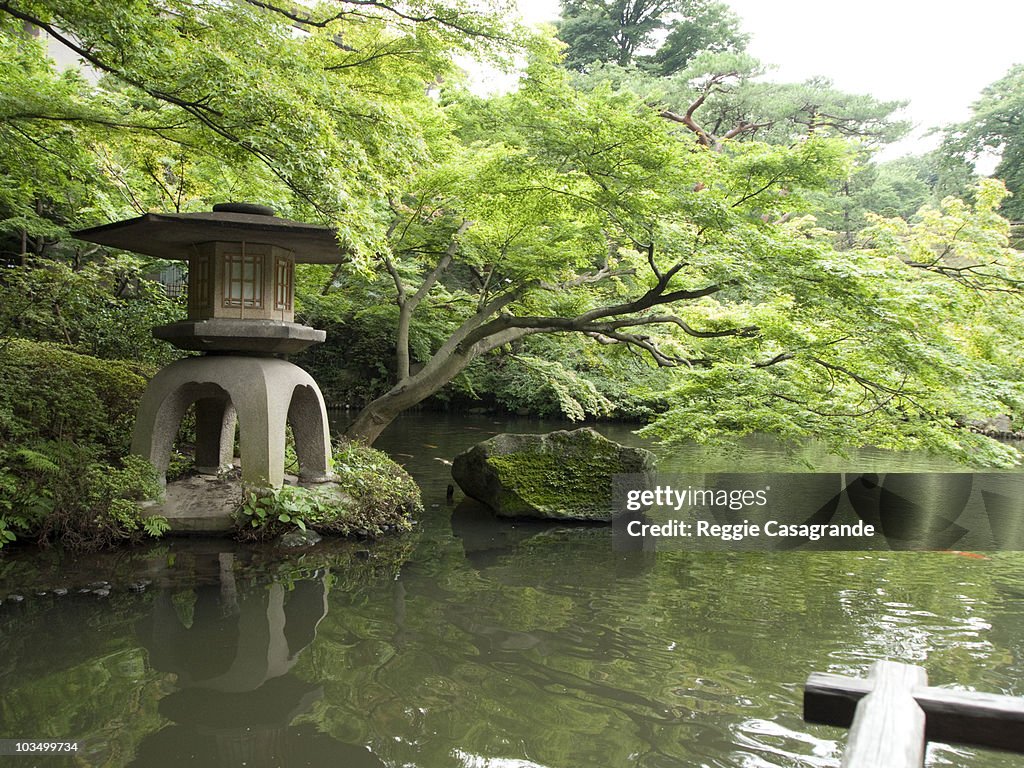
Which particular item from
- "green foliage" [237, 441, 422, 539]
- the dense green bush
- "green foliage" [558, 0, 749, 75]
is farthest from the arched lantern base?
"green foliage" [558, 0, 749, 75]

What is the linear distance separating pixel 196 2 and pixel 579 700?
21.4 ft

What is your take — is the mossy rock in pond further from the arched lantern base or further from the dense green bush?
the dense green bush

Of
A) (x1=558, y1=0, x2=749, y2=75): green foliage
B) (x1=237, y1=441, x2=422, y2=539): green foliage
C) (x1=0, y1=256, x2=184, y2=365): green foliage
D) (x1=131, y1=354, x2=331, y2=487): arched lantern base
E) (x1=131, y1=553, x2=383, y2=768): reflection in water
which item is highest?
(x1=558, y1=0, x2=749, y2=75): green foliage

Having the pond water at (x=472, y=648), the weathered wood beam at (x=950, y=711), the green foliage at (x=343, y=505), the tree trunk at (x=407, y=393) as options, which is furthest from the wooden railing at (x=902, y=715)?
the tree trunk at (x=407, y=393)

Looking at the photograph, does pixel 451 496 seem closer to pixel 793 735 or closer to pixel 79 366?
pixel 79 366

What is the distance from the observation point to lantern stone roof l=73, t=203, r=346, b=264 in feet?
26.9

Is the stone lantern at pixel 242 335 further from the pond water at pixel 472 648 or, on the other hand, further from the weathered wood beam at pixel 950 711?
the weathered wood beam at pixel 950 711

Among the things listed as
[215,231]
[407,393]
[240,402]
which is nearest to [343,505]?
[240,402]

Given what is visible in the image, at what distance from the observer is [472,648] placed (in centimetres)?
537

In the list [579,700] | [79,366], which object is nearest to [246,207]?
[79,366]

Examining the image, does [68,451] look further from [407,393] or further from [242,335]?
[407,393]

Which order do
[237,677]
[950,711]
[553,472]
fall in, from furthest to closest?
[553,472]
[237,677]
[950,711]

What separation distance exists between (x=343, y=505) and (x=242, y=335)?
220cm

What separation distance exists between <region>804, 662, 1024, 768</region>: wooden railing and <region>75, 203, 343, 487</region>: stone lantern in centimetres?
713
